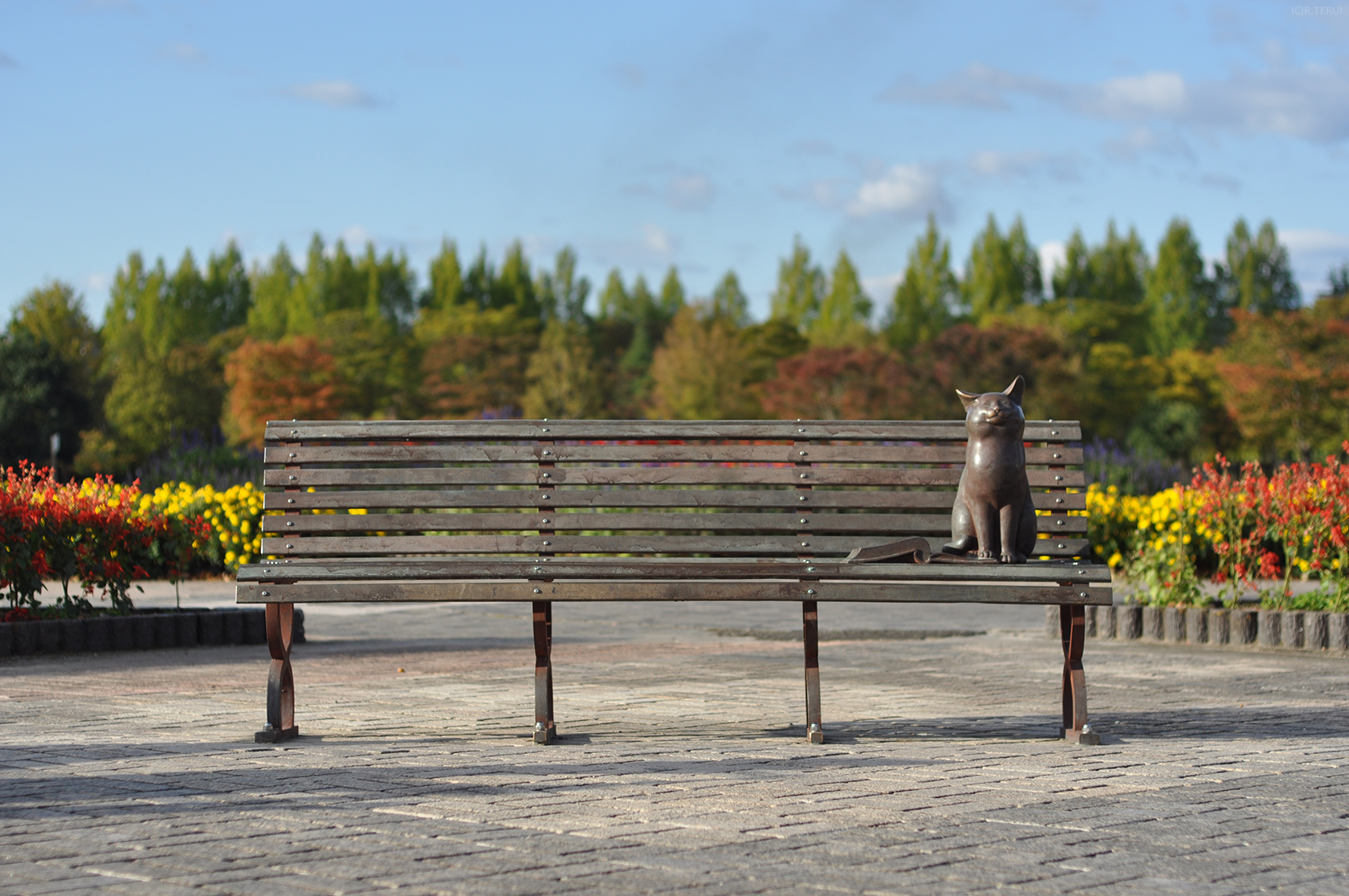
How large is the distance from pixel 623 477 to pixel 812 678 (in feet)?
3.57

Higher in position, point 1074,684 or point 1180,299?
point 1180,299

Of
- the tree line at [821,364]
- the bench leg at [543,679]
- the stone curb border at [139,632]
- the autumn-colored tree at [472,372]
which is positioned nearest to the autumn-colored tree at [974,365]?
the tree line at [821,364]

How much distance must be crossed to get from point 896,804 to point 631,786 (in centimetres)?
83

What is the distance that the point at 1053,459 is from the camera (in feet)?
19.4

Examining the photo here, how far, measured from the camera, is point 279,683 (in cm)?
550

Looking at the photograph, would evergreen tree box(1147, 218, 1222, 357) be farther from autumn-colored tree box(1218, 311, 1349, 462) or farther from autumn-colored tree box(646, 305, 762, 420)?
autumn-colored tree box(646, 305, 762, 420)

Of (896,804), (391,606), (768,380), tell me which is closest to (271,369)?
(768,380)

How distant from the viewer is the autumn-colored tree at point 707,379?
56906 millimetres

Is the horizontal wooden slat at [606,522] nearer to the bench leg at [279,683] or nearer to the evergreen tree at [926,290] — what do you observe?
the bench leg at [279,683]

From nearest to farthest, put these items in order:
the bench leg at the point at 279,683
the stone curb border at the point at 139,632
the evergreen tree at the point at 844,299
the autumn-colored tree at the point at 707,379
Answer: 1. the bench leg at the point at 279,683
2. the stone curb border at the point at 139,632
3. the autumn-colored tree at the point at 707,379
4. the evergreen tree at the point at 844,299

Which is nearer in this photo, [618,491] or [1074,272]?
[618,491]

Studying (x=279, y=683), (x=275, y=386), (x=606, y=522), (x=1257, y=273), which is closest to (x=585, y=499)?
(x=606, y=522)

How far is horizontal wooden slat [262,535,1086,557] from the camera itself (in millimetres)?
5652

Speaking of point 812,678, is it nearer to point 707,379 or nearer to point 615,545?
point 615,545
